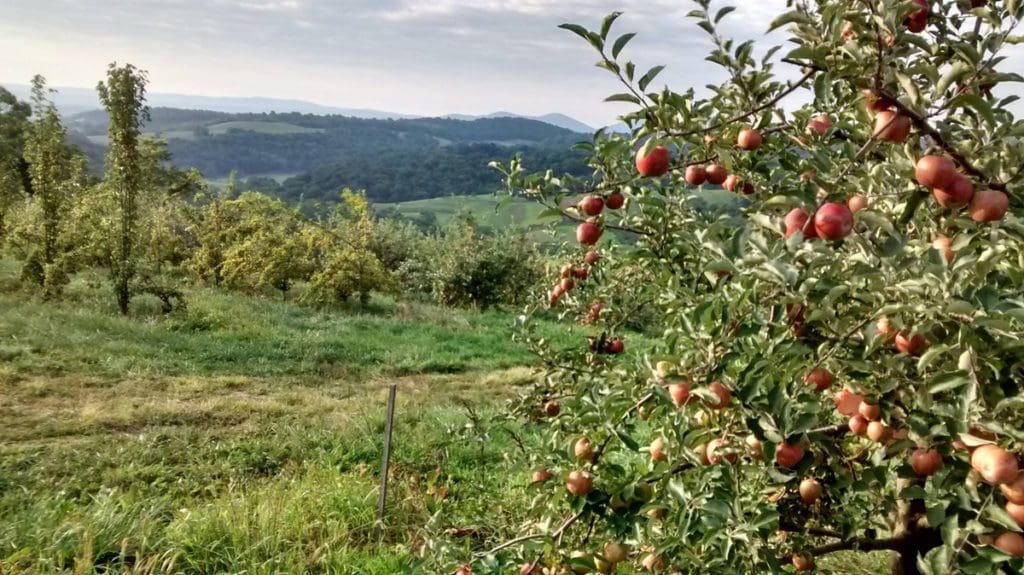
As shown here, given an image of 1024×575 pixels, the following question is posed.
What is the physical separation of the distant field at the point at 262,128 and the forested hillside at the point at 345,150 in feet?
0.68

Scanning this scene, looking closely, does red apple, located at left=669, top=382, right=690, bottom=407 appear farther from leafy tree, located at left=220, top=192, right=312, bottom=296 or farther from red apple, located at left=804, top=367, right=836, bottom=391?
leafy tree, located at left=220, top=192, right=312, bottom=296

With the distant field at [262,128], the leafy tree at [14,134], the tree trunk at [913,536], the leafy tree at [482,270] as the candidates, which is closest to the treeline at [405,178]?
the leafy tree at [14,134]

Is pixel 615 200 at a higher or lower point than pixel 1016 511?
higher

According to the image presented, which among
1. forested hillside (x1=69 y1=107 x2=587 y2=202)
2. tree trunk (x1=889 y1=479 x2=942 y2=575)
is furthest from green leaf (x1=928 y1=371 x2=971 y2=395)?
forested hillside (x1=69 y1=107 x2=587 y2=202)

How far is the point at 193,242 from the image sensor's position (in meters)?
17.7

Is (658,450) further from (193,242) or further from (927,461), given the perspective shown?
(193,242)

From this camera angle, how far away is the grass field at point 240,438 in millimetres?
3682

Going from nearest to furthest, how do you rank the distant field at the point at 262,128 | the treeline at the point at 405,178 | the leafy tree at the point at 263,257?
the leafy tree at the point at 263,257
the treeline at the point at 405,178
the distant field at the point at 262,128

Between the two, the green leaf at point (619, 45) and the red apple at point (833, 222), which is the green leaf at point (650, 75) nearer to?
the green leaf at point (619, 45)

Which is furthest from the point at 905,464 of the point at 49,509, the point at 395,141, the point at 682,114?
the point at 395,141

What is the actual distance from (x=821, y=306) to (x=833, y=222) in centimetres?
33

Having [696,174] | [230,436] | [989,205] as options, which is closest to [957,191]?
[989,205]

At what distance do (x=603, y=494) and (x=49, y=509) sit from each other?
4.02 meters

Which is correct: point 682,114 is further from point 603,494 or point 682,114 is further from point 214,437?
point 214,437
